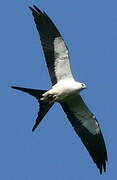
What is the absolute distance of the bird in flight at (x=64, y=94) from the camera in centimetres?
2641

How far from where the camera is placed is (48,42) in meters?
26.6

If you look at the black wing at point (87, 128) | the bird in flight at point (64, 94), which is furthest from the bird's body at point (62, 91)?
the black wing at point (87, 128)

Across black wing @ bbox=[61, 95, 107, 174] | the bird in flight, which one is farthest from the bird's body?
black wing @ bbox=[61, 95, 107, 174]

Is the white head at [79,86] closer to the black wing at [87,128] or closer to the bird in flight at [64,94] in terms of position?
the bird in flight at [64,94]

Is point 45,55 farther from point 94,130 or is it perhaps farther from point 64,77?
point 94,130

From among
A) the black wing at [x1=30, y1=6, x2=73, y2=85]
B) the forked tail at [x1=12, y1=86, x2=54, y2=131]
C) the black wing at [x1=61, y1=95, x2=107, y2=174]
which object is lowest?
the black wing at [x1=61, y1=95, x2=107, y2=174]

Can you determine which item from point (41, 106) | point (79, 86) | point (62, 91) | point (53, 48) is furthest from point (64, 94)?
point (53, 48)

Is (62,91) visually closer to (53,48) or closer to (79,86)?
(79,86)

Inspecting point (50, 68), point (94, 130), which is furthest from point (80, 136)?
point (50, 68)

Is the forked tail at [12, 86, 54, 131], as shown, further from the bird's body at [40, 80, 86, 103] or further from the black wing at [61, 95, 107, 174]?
the black wing at [61, 95, 107, 174]

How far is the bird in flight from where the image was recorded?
26406 millimetres

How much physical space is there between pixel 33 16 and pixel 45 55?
1148mm

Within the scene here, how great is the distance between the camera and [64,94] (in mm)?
26609

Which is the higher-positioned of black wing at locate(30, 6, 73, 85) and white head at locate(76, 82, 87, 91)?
black wing at locate(30, 6, 73, 85)
